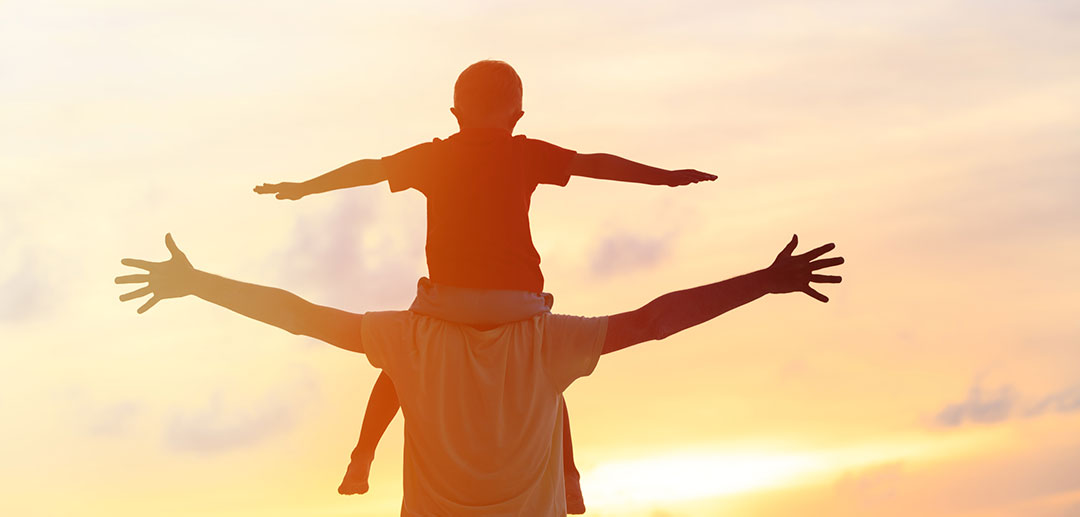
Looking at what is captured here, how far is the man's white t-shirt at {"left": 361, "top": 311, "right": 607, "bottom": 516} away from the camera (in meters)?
10.2

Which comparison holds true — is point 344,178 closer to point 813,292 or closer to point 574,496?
point 574,496

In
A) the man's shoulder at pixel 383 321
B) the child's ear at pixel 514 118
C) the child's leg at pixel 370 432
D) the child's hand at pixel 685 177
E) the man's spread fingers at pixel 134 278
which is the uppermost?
the child's ear at pixel 514 118

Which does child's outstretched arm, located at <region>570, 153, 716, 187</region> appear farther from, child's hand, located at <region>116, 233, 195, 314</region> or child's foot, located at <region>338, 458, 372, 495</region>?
child's hand, located at <region>116, 233, 195, 314</region>

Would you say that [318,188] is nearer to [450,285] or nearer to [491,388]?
[450,285]

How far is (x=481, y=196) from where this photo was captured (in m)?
10.3

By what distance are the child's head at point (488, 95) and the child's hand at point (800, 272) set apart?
2.20 m

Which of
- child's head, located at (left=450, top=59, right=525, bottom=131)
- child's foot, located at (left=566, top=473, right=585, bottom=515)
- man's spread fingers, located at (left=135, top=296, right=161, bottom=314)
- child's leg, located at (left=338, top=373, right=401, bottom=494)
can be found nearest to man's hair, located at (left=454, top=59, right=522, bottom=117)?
child's head, located at (left=450, top=59, right=525, bottom=131)

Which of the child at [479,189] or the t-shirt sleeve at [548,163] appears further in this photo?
the t-shirt sleeve at [548,163]

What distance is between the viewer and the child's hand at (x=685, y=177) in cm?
1029

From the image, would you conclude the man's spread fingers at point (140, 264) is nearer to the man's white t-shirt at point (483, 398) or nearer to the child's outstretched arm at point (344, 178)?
the child's outstretched arm at point (344, 178)

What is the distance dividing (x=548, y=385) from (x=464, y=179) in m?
1.59

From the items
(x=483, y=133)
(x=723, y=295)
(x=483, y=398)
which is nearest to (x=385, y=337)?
(x=483, y=398)

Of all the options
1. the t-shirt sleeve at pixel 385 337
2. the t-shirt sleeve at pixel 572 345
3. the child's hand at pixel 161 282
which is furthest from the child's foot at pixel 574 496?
the child's hand at pixel 161 282

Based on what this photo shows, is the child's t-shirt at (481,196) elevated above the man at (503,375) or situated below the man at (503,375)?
above
